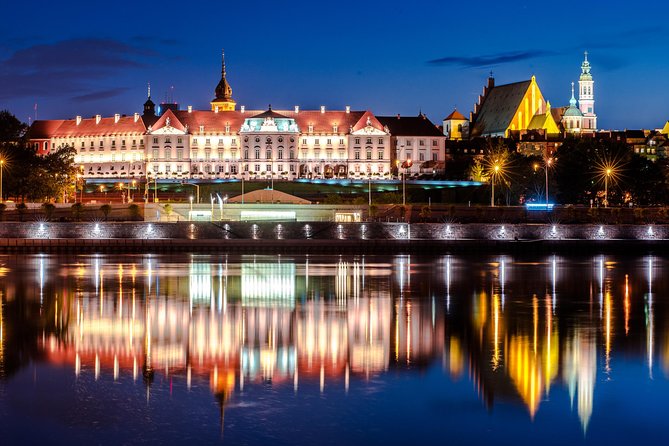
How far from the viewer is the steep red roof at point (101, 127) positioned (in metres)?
147

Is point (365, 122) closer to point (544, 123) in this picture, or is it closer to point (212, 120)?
point (212, 120)

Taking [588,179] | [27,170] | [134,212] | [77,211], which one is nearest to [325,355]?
[77,211]

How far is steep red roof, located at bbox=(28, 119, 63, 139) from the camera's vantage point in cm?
15662

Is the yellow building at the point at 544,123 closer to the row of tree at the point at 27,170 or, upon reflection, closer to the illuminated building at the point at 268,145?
the illuminated building at the point at 268,145

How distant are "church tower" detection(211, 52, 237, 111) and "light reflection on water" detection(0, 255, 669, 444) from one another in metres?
133

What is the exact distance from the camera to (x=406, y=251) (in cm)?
5431

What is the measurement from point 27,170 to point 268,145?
6039 cm

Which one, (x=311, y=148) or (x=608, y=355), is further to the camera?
(x=311, y=148)

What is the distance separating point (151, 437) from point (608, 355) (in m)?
9.65

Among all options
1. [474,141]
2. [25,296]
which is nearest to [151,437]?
[25,296]

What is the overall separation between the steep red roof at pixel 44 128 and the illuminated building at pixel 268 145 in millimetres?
14758

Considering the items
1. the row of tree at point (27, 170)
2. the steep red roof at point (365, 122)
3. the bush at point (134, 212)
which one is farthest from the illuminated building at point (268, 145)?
the bush at point (134, 212)

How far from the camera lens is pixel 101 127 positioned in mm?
150375

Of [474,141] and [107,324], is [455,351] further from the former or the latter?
[474,141]
